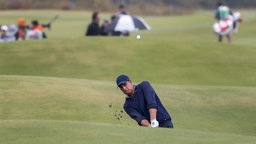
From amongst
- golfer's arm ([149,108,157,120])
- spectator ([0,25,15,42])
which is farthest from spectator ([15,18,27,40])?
golfer's arm ([149,108,157,120])

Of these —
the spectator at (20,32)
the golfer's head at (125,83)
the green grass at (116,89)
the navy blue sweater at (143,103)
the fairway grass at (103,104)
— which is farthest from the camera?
the spectator at (20,32)

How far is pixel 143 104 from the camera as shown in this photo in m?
13.0

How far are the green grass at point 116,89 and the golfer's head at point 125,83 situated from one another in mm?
588

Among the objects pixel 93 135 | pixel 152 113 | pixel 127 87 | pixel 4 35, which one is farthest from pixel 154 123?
pixel 4 35

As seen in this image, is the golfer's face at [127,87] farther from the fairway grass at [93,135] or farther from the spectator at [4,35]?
the spectator at [4,35]

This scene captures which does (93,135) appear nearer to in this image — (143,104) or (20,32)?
(143,104)

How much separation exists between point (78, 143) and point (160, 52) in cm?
1735

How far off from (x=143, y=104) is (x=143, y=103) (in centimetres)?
2

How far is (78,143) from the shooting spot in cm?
1155

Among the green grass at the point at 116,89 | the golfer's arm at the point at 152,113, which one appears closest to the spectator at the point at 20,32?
the green grass at the point at 116,89

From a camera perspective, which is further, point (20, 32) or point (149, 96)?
point (20, 32)

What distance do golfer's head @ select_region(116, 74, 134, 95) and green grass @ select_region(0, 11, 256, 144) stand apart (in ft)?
1.93

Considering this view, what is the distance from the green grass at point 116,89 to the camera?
40.5 ft

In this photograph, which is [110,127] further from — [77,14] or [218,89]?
[77,14]
